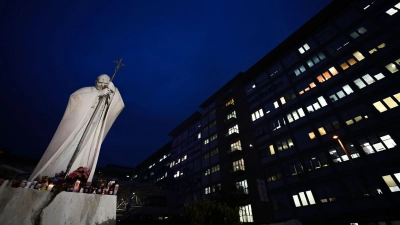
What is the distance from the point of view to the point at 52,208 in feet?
21.0

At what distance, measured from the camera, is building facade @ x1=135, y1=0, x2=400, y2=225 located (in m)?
20.1

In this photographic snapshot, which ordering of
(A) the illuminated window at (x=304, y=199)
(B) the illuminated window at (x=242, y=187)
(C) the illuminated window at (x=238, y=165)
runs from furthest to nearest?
→ 1. (C) the illuminated window at (x=238, y=165)
2. (B) the illuminated window at (x=242, y=187)
3. (A) the illuminated window at (x=304, y=199)

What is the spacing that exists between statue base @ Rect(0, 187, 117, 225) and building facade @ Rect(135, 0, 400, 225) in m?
19.6

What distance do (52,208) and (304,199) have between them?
89.4ft

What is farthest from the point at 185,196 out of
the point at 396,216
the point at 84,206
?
the point at 84,206

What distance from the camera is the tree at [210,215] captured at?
10.0 m

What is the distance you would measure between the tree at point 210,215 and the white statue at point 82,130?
582 centimetres

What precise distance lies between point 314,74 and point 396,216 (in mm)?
20147

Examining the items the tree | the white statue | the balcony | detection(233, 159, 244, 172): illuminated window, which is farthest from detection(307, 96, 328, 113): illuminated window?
the white statue

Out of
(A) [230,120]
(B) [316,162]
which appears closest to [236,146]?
(A) [230,120]

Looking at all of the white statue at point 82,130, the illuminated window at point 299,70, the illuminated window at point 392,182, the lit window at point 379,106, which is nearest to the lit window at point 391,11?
the illuminated window at point 299,70

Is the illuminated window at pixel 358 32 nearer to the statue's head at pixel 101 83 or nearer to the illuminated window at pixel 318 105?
the illuminated window at pixel 318 105

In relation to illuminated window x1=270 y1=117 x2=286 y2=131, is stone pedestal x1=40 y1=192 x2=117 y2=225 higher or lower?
lower

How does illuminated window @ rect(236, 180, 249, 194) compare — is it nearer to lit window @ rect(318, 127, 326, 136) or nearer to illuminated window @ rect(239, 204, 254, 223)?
illuminated window @ rect(239, 204, 254, 223)
